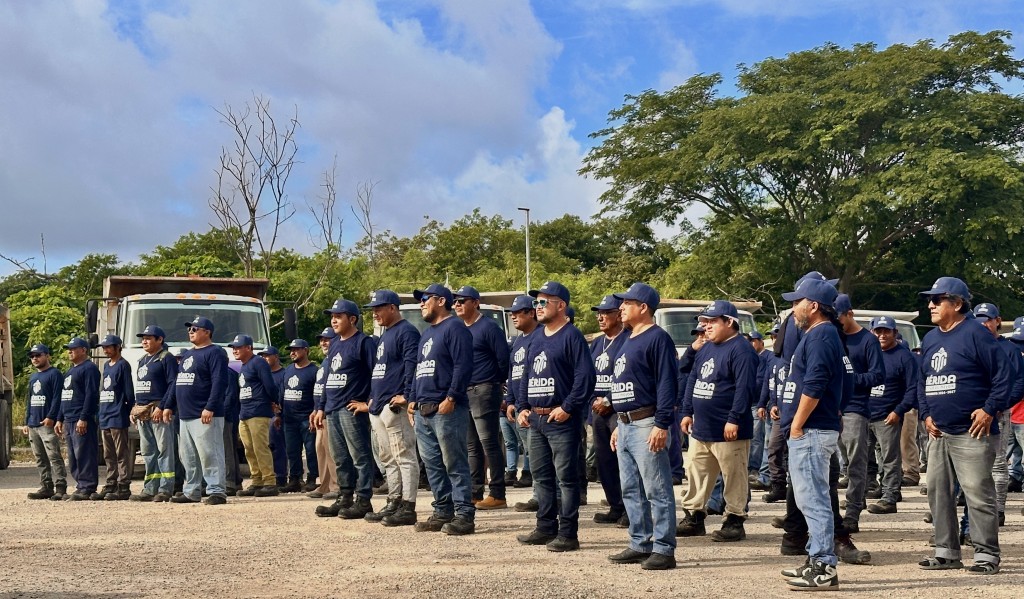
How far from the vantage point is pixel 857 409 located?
10.3 m

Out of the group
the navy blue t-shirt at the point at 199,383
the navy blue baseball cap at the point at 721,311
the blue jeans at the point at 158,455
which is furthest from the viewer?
the blue jeans at the point at 158,455

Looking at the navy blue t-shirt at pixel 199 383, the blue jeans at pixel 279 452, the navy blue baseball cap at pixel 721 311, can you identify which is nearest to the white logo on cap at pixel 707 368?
the navy blue baseball cap at pixel 721 311

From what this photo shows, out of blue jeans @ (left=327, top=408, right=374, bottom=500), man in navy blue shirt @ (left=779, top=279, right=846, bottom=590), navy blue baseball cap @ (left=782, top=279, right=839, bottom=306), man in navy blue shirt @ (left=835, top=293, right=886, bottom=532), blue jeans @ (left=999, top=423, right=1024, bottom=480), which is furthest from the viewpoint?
blue jeans @ (left=999, top=423, right=1024, bottom=480)

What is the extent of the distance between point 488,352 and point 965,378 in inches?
188

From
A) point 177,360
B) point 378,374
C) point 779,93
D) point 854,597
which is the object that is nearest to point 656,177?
point 779,93

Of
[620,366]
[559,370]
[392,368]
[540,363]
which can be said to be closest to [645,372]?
[620,366]

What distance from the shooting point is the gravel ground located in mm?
7762

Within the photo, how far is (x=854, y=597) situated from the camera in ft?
24.4

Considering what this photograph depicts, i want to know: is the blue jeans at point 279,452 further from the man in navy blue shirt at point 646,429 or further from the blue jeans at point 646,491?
the blue jeans at point 646,491

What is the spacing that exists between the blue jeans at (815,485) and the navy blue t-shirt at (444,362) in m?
3.21

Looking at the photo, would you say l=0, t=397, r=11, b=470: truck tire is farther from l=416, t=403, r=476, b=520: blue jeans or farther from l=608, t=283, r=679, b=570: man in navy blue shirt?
l=608, t=283, r=679, b=570: man in navy blue shirt

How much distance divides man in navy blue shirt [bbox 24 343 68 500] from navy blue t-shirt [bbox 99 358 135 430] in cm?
102

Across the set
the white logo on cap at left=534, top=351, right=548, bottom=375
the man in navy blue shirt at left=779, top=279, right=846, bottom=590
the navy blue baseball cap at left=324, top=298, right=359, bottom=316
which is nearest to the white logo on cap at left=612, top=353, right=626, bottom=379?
the white logo on cap at left=534, top=351, right=548, bottom=375

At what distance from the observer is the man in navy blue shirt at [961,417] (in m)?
8.16
